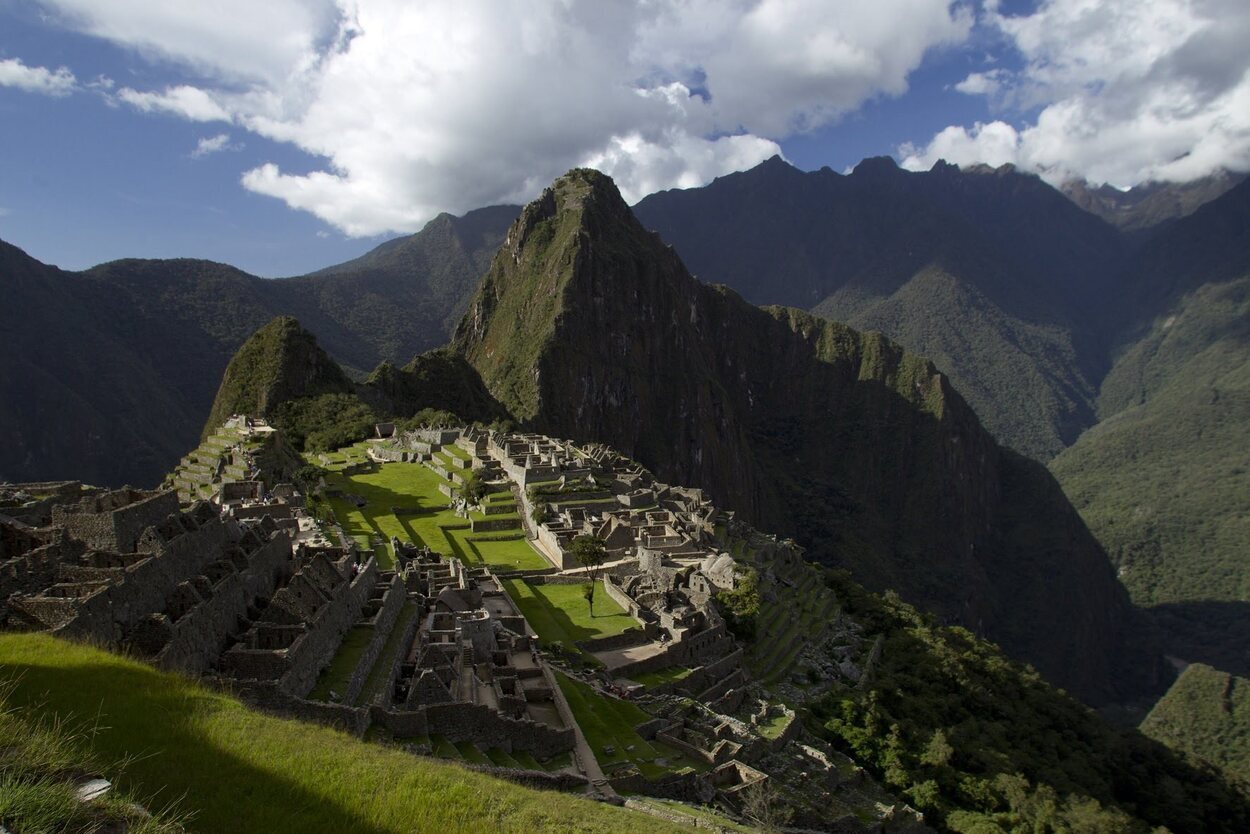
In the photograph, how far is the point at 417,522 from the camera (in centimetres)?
4369

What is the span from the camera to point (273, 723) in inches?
450

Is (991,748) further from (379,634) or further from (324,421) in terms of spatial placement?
(324,421)

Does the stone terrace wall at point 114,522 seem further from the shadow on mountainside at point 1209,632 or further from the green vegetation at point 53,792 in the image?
the shadow on mountainside at point 1209,632

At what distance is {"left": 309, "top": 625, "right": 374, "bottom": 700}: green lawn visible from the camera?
16219 millimetres

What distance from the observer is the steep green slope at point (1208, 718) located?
212 ft

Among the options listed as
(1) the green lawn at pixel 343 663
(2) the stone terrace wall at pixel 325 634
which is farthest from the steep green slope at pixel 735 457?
(1) the green lawn at pixel 343 663

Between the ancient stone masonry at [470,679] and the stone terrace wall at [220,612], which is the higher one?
the stone terrace wall at [220,612]

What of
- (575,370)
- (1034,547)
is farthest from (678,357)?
(1034,547)

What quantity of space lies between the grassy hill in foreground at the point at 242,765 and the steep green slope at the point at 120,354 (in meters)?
81.5

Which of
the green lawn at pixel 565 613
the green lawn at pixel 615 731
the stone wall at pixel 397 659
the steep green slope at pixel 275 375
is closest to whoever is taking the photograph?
the stone wall at pixel 397 659

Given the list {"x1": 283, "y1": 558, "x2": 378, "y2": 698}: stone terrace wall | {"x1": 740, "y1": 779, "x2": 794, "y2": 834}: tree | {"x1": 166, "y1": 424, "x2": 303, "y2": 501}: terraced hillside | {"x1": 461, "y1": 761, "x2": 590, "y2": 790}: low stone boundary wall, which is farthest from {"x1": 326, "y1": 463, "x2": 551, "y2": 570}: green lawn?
{"x1": 740, "y1": 779, "x2": 794, "y2": 834}: tree

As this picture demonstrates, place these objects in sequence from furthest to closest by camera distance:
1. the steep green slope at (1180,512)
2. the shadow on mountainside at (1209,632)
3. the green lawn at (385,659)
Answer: the steep green slope at (1180,512) → the shadow on mountainside at (1209,632) → the green lawn at (385,659)

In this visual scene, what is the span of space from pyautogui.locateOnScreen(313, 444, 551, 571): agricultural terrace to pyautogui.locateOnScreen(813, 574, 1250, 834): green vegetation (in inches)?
649

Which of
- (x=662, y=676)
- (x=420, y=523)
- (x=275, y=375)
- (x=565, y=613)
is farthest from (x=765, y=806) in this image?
(x=275, y=375)
